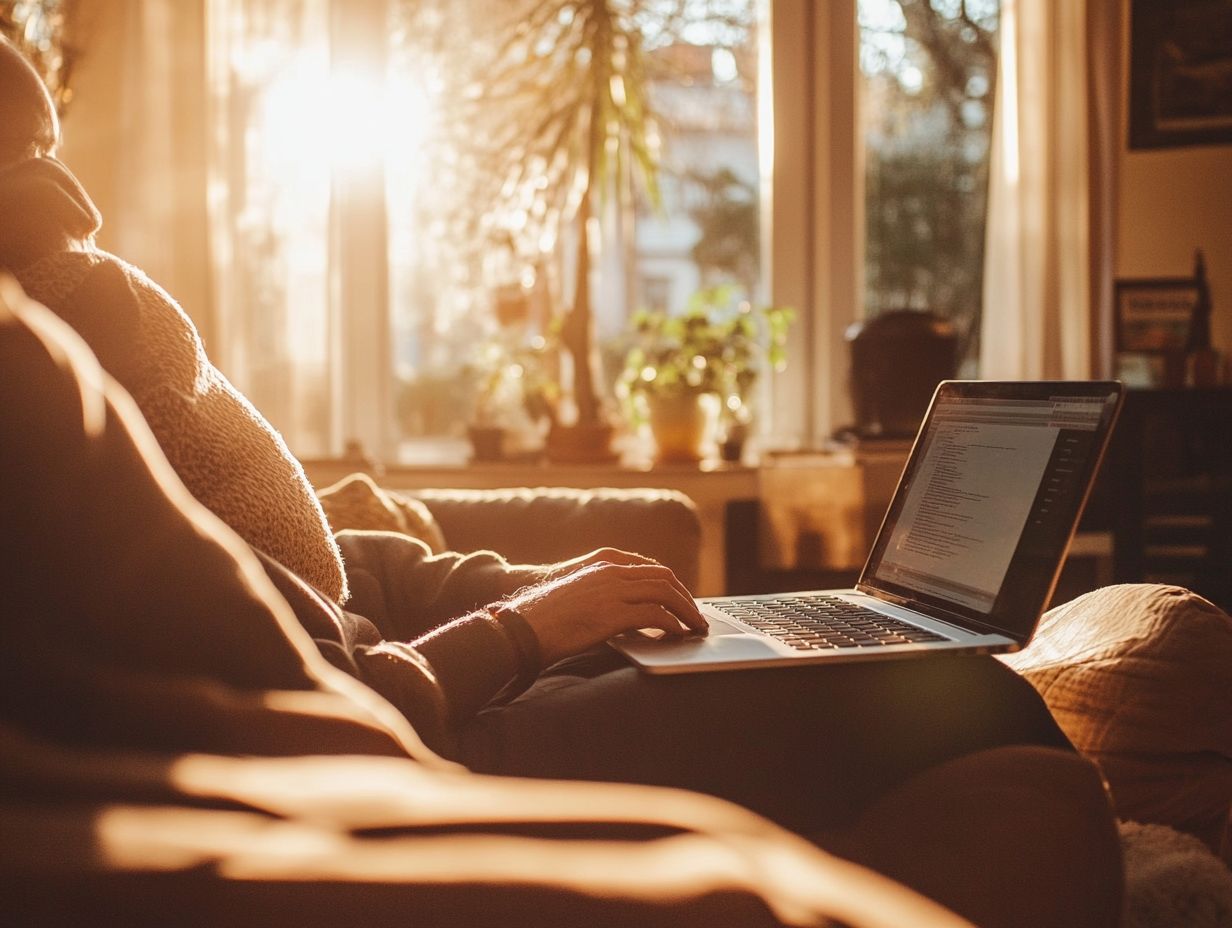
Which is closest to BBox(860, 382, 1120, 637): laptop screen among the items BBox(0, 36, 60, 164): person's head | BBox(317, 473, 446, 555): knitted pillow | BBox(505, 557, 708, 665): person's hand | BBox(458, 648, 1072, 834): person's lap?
BBox(458, 648, 1072, 834): person's lap

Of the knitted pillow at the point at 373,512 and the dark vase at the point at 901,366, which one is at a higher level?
the dark vase at the point at 901,366

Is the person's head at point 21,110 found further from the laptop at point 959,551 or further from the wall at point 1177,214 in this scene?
the wall at point 1177,214

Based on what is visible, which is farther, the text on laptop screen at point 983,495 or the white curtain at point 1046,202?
the white curtain at point 1046,202

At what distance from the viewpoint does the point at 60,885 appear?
0.53 meters

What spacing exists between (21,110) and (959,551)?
1.00 meters

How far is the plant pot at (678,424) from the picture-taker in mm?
2984

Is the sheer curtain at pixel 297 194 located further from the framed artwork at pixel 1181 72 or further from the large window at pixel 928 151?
the framed artwork at pixel 1181 72

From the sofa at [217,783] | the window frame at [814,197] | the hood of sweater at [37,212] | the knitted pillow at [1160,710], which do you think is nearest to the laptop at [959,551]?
the knitted pillow at [1160,710]

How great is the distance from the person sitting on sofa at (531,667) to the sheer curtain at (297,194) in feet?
7.04

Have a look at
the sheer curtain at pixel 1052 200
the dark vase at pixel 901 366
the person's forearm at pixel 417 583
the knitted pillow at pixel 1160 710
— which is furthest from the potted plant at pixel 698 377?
the knitted pillow at pixel 1160 710

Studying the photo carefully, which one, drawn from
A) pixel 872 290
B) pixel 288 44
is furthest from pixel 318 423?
pixel 872 290

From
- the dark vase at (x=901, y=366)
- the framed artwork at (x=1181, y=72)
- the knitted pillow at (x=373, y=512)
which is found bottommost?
the knitted pillow at (x=373, y=512)

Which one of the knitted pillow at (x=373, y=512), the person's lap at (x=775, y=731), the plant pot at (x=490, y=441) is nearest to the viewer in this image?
the person's lap at (x=775, y=731)

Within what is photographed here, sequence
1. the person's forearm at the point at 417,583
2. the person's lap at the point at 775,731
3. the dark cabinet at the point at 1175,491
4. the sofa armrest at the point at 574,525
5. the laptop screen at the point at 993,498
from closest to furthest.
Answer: the person's lap at the point at 775,731, the laptop screen at the point at 993,498, the person's forearm at the point at 417,583, the sofa armrest at the point at 574,525, the dark cabinet at the point at 1175,491
